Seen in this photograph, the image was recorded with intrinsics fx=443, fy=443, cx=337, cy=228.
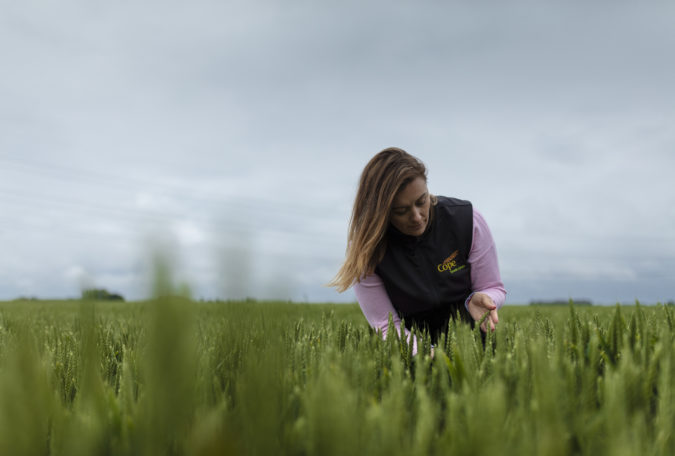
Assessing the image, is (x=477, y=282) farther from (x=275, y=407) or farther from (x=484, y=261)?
(x=275, y=407)

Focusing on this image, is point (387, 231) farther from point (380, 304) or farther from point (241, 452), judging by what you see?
point (241, 452)

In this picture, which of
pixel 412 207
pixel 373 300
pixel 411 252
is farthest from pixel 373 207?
pixel 373 300

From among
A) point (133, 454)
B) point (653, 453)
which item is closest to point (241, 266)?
point (133, 454)

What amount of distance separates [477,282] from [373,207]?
1.04 metres

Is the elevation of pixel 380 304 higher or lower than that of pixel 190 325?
lower

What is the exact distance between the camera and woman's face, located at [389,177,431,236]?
294 cm

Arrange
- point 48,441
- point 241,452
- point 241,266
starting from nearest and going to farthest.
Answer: point 241,266 → point 241,452 → point 48,441

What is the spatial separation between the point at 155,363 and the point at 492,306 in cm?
242

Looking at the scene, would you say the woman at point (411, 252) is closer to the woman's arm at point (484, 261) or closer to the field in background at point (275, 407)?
the woman's arm at point (484, 261)

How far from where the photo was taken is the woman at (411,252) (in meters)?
3.04

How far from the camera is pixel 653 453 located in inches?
32.5

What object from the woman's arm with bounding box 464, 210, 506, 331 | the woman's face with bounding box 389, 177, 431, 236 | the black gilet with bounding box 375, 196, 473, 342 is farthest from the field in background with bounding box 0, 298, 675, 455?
the woman's arm with bounding box 464, 210, 506, 331

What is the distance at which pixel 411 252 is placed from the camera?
10.6ft

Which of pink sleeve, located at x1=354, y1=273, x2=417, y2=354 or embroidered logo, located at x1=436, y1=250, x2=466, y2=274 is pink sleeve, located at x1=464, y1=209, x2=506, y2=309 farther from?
pink sleeve, located at x1=354, y1=273, x2=417, y2=354
